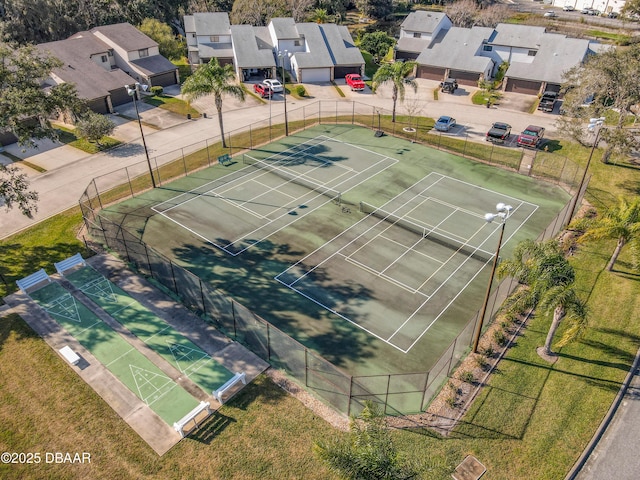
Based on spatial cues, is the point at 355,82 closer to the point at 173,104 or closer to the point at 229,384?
the point at 173,104

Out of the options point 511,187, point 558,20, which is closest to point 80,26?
point 511,187

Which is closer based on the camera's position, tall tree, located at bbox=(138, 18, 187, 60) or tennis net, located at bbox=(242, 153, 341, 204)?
tennis net, located at bbox=(242, 153, 341, 204)

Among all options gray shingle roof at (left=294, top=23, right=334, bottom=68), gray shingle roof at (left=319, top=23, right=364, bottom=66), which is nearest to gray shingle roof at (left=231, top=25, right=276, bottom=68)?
gray shingle roof at (left=294, top=23, right=334, bottom=68)

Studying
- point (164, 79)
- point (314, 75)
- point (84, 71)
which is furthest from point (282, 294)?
point (164, 79)

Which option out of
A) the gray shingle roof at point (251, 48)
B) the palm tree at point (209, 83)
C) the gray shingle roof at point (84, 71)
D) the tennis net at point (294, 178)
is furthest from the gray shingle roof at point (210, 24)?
the tennis net at point (294, 178)

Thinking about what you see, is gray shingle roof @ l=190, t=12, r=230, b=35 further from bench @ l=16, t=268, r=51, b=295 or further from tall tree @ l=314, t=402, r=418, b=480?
tall tree @ l=314, t=402, r=418, b=480

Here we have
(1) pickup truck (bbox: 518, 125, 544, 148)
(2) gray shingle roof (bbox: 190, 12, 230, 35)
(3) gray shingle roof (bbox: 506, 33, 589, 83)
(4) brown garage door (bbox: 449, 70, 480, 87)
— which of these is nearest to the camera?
(1) pickup truck (bbox: 518, 125, 544, 148)

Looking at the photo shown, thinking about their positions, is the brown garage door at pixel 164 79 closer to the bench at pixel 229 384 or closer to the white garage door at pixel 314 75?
the white garage door at pixel 314 75

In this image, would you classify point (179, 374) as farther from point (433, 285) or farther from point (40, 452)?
point (433, 285)
